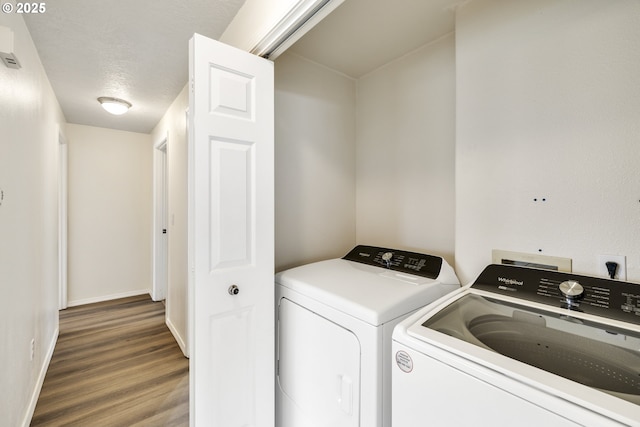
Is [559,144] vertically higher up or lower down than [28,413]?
higher up

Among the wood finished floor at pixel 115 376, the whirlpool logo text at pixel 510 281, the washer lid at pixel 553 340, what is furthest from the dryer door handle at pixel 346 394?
the wood finished floor at pixel 115 376

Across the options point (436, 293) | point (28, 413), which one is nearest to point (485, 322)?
point (436, 293)

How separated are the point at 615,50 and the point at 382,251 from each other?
1283 mm

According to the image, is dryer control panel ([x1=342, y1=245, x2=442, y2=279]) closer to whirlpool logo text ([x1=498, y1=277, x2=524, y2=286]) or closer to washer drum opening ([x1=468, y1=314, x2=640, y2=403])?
whirlpool logo text ([x1=498, y1=277, x2=524, y2=286])

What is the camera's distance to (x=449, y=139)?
1.62 meters

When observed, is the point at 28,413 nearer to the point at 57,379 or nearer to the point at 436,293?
the point at 57,379

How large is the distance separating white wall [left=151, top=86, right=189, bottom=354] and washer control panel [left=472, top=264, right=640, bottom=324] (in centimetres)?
222

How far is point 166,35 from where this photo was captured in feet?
5.31

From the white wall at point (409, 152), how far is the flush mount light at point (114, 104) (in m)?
2.26

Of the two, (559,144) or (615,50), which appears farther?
(559,144)

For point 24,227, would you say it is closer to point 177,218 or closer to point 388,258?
point 177,218

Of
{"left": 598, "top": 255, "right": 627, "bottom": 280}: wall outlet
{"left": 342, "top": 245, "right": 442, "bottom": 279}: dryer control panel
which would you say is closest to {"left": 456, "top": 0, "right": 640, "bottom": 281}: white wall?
{"left": 598, "top": 255, "right": 627, "bottom": 280}: wall outlet
